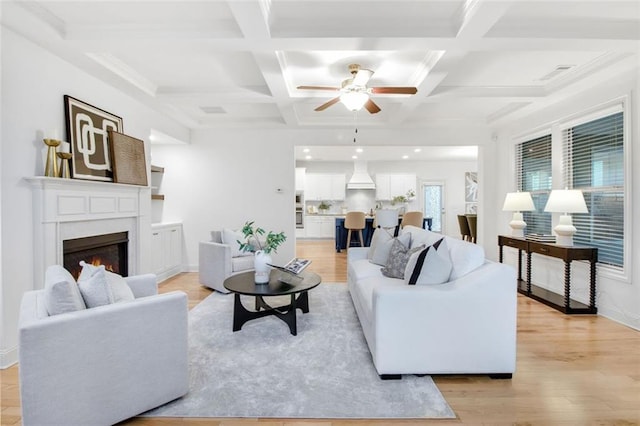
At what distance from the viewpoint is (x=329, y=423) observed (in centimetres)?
176

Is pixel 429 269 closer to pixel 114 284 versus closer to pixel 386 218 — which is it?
pixel 114 284

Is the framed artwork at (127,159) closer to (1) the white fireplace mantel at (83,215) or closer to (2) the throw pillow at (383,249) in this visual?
(1) the white fireplace mantel at (83,215)

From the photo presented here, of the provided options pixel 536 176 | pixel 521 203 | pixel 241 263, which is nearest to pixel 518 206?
pixel 521 203

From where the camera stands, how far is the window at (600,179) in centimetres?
342

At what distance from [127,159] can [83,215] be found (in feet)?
3.13

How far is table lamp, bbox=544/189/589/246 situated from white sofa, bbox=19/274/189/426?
3.99m

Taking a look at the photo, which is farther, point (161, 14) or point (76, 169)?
point (76, 169)

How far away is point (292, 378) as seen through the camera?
219 cm

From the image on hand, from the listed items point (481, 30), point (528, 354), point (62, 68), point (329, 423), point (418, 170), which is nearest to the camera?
point (329, 423)

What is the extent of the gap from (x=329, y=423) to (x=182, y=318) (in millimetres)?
1030

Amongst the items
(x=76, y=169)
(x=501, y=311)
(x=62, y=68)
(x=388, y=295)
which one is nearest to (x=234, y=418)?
(x=388, y=295)

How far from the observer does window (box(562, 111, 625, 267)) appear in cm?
342

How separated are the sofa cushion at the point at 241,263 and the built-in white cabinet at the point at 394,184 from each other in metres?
6.36

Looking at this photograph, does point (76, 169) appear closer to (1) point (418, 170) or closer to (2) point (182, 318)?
(2) point (182, 318)
